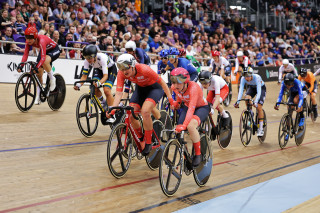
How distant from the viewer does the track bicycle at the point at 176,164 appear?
399cm

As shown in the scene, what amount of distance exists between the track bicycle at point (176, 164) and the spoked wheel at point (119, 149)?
563 millimetres

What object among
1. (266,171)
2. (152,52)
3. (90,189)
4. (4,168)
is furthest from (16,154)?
(152,52)

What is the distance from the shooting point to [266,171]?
5.54 m

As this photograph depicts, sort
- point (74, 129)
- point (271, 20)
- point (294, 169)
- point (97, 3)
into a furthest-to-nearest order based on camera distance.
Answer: point (271, 20)
point (97, 3)
point (74, 129)
point (294, 169)

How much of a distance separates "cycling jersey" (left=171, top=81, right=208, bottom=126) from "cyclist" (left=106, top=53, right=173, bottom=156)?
335 mm

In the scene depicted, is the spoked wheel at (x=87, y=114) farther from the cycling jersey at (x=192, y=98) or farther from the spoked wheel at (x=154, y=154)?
the cycling jersey at (x=192, y=98)

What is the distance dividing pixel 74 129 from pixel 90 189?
9.83 feet

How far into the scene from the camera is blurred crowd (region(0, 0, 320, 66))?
10648 mm

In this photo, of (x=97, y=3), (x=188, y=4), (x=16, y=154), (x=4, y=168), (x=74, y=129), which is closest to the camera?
(x=4, y=168)

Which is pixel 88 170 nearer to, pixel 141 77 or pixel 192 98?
pixel 141 77

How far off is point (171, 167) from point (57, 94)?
4.66 meters

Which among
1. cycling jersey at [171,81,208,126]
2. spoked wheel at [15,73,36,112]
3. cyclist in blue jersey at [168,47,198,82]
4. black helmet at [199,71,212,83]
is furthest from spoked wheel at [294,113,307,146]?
spoked wheel at [15,73,36,112]

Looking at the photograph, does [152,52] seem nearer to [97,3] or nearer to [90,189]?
[97,3]

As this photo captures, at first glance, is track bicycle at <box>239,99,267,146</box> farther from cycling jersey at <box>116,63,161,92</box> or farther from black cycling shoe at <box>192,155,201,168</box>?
black cycling shoe at <box>192,155,201,168</box>
